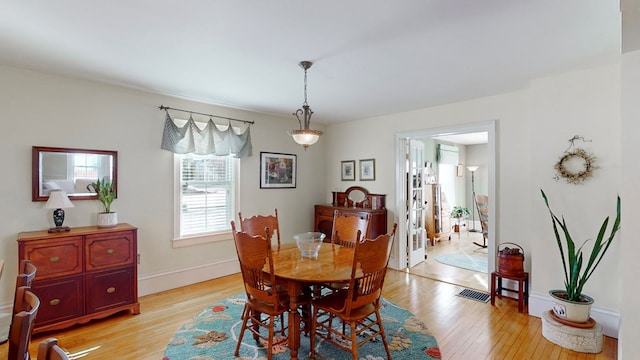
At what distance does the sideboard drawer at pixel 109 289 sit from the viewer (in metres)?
3.00

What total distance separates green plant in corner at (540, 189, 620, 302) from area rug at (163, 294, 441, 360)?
1.36 meters

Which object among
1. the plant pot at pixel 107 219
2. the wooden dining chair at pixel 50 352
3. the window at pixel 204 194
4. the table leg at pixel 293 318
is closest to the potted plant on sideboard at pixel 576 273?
the table leg at pixel 293 318

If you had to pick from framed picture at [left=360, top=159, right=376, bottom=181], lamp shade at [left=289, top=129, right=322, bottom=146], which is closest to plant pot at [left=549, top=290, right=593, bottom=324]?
lamp shade at [left=289, top=129, right=322, bottom=146]

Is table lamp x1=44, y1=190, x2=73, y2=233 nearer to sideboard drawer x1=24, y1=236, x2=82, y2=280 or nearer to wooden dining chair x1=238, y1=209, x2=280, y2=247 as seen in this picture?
sideboard drawer x1=24, y1=236, x2=82, y2=280

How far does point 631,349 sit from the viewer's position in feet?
6.00

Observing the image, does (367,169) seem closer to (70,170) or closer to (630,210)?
(630,210)

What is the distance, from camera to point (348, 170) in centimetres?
550

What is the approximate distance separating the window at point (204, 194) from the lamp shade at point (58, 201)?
3.85 ft

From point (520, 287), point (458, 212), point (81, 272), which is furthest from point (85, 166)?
point (458, 212)

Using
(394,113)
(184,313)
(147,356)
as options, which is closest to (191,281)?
(184,313)

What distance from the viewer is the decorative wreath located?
2.93m

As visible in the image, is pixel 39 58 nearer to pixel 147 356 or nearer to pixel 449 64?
pixel 147 356

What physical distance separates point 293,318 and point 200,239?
237 cm

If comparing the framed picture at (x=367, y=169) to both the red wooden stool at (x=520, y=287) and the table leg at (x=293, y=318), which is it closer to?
the red wooden stool at (x=520, y=287)
